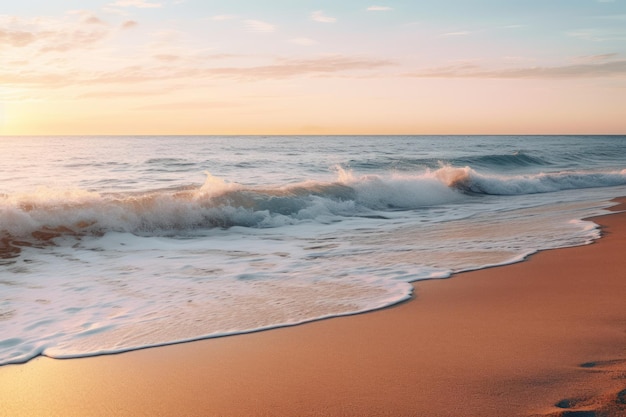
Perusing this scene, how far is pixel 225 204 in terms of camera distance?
12633 mm

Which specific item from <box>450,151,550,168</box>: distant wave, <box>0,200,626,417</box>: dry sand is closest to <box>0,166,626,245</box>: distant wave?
<box>0,200,626,417</box>: dry sand

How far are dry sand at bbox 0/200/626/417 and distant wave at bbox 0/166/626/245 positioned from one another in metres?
6.88

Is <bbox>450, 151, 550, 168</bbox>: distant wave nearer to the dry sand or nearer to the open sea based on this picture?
the open sea

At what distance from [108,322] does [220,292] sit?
1.22 metres

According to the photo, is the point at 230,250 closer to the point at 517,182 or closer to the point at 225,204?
the point at 225,204

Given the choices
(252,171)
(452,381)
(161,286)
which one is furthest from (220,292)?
(252,171)

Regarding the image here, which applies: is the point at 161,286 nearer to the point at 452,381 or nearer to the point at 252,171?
the point at 452,381

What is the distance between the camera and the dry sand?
2.90m

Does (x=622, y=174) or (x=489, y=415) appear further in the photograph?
(x=622, y=174)

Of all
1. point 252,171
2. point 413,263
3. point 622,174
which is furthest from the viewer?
point 252,171

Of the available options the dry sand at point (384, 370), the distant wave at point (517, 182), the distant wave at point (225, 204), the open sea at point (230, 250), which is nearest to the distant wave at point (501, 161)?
the distant wave at point (517, 182)

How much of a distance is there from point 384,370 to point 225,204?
9625 mm

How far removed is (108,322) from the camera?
474 cm

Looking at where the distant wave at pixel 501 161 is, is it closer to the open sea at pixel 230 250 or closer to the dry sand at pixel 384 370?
the open sea at pixel 230 250
